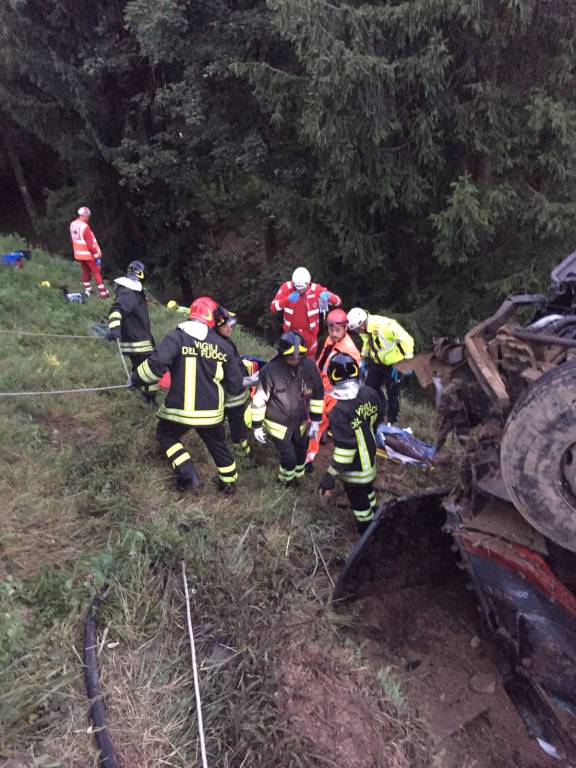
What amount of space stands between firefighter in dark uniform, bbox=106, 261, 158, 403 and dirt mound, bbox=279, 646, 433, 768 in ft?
12.4

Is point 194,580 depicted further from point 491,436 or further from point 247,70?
point 247,70

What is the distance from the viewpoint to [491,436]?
338 cm

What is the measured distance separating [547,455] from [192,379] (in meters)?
2.94

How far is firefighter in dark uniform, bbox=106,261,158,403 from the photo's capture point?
255 inches

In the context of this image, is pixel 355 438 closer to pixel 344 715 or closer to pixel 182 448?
pixel 182 448

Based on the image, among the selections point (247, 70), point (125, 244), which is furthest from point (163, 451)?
point (125, 244)

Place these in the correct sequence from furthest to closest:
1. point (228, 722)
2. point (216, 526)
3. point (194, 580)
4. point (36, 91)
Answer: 1. point (36, 91)
2. point (216, 526)
3. point (194, 580)
4. point (228, 722)

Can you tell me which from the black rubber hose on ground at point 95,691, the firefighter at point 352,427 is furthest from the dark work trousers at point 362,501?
the black rubber hose on ground at point 95,691

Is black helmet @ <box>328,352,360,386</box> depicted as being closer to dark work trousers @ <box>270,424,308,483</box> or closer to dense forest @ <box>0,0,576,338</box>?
dark work trousers @ <box>270,424,308,483</box>

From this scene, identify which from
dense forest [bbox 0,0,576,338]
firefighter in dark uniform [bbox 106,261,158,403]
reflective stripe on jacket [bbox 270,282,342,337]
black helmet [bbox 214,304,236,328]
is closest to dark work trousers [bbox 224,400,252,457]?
black helmet [bbox 214,304,236,328]

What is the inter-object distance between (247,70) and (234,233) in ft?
31.5

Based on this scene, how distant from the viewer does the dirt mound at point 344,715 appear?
10.3 feet

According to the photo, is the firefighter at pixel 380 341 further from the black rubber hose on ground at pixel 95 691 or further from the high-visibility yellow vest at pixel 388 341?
the black rubber hose on ground at pixel 95 691

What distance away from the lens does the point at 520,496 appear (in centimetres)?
279
